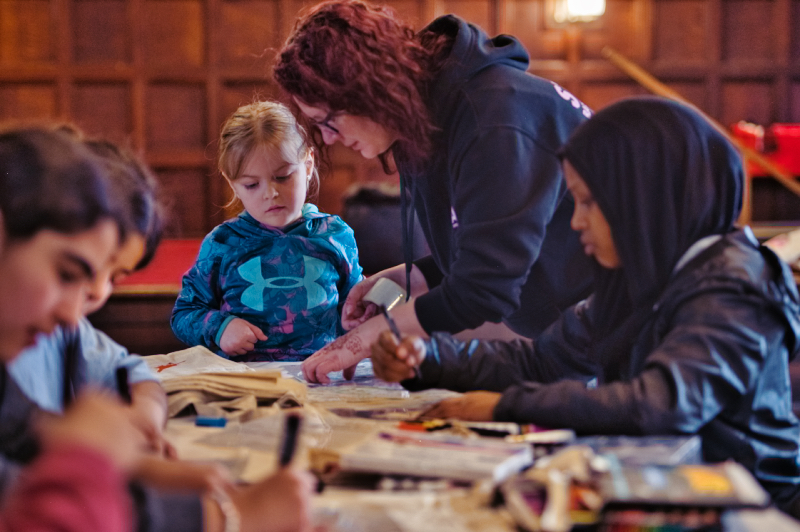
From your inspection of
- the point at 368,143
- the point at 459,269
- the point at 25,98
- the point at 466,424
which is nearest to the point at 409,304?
the point at 459,269

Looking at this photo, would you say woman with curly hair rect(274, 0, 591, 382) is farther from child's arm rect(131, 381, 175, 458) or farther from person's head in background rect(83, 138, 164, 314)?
person's head in background rect(83, 138, 164, 314)

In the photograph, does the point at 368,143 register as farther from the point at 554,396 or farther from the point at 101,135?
the point at 554,396

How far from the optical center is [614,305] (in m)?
1.17

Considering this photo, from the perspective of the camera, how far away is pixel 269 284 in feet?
5.87

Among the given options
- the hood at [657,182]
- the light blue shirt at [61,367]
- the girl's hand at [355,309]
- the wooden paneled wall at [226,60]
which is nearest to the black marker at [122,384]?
the light blue shirt at [61,367]

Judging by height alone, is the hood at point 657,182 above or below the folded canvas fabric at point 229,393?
above

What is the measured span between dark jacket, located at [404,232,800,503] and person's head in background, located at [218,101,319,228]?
928 millimetres

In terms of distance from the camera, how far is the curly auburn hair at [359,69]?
137 cm

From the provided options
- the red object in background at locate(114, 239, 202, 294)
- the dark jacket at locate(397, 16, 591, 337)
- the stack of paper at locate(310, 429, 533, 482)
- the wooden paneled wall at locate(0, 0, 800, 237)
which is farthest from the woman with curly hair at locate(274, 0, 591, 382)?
the wooden paneled wall at locate(0, 0, 800, 237)

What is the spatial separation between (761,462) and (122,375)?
0.81 m

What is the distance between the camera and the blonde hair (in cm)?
177

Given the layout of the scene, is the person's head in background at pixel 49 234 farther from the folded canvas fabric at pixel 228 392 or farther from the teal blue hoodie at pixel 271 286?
the teal blue hoodie at pixel 271 286

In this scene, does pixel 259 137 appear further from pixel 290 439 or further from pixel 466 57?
pixel 290 439

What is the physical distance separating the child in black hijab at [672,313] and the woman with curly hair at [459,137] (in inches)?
7.4
